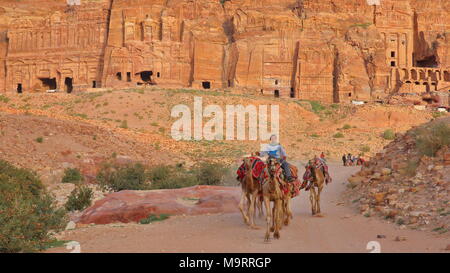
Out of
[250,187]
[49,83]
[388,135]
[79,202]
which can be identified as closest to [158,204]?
[250,187]

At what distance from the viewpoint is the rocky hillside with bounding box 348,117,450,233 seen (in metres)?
12.6

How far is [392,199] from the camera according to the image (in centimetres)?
1416

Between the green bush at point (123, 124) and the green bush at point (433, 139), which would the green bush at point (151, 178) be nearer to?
the green bush at point (433, 139)

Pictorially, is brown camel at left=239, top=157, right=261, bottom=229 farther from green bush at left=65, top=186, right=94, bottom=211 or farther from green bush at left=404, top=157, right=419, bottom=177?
green bush at left=65, top=186, right=94, bottom=211

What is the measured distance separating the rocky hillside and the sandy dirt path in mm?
479

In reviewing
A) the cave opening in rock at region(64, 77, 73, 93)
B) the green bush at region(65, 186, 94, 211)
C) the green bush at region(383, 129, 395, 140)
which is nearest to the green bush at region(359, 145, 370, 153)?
the green bush at region(383, 129, 395, 140)

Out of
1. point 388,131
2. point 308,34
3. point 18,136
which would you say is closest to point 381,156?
point 18,136

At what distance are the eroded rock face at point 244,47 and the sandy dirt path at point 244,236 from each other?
3933 cm

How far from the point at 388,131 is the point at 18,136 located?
2627 cm

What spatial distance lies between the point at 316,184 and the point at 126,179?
8860 mm

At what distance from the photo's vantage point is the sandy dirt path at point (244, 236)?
1016cm

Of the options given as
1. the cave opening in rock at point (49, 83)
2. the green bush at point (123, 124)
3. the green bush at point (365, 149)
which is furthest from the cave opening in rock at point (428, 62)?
the cave opening in rock at point (49, 83)

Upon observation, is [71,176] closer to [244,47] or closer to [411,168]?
[411,168]
